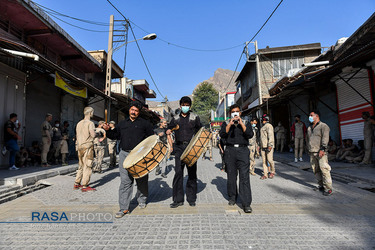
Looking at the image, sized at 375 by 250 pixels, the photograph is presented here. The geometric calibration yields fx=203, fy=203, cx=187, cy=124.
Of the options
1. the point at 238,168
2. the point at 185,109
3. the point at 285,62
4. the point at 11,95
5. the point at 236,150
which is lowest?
the point at 238,168

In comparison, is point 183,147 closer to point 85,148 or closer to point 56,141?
point 85,148

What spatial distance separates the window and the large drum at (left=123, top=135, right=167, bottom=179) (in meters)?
18.9

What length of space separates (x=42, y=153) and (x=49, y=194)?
13.7 feet

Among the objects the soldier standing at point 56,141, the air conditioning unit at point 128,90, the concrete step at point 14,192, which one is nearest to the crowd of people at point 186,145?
the concrete step at point 14,192

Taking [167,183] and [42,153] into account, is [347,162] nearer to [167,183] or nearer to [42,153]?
[167,183]

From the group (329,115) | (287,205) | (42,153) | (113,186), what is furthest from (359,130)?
Result: (42,153)

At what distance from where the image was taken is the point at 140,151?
3611 mm

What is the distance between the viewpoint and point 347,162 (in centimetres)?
857

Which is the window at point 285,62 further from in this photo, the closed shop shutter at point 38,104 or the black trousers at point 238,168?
the closed shop shutter at point 38,104

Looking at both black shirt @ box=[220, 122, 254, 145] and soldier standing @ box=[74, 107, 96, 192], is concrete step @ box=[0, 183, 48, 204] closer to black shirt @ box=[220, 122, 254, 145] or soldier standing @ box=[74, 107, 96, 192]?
soldier standing @ box=[74, 107, 96, 192]

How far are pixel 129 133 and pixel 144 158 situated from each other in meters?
0.76

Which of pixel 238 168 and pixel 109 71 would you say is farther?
pixel 109 71

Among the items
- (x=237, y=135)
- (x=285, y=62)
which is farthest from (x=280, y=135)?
(x=237, y=135)

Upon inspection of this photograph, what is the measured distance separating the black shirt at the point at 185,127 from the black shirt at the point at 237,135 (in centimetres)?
60
